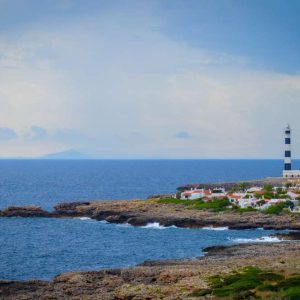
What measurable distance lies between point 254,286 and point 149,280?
9.65 m

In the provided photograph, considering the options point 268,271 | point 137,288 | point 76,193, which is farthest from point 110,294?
point 76,193

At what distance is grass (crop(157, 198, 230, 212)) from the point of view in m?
110

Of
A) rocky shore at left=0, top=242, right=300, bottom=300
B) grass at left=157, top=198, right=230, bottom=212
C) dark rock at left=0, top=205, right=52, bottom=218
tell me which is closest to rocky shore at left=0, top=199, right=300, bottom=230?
dark rock at left=0, top=205, right=52, bottom=218

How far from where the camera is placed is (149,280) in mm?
50562

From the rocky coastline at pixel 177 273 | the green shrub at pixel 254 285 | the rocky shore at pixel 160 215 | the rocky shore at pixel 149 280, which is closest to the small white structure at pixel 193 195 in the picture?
the rocky shore at pixel 160 215

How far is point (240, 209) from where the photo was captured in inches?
4247

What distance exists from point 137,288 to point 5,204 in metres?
100.0

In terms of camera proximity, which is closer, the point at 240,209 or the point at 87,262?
the point at 87,262

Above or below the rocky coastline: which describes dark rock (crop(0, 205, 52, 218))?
above

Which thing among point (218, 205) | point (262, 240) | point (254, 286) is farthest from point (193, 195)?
point (254, 286)

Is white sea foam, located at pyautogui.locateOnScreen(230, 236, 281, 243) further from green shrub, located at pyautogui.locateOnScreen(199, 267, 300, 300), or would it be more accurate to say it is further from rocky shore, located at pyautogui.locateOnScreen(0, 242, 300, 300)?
green shrub, located at pyautogui.locateOnScreen(199, 267, 300, 300)

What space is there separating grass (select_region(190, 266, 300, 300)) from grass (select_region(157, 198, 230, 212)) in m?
60.6

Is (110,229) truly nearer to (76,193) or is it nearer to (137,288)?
(137,288)

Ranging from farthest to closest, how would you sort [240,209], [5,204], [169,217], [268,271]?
[5,204] → [240,209] → [169,217] → [268,271]
